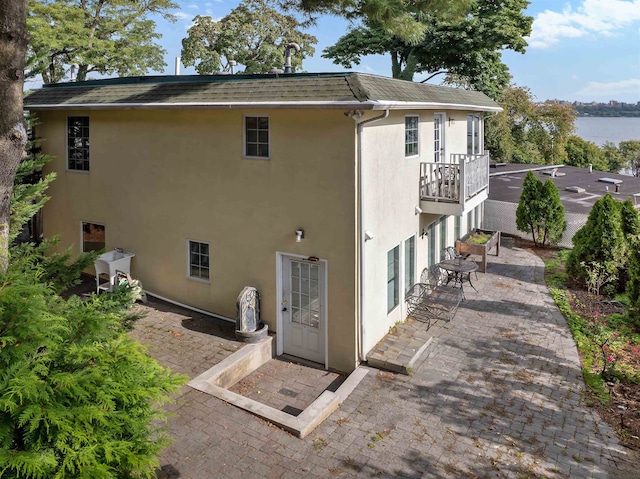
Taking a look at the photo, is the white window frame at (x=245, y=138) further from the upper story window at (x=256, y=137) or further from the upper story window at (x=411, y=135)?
the upper story window at (x=411, y=135)

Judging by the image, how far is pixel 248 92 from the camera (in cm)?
933

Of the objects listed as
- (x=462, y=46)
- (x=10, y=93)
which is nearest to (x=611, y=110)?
(x=462, y=46)

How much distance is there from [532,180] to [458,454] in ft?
44.6

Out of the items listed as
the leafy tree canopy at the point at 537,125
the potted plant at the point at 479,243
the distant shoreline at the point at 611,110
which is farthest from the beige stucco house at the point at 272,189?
the distant shoreline at the point at 611,110

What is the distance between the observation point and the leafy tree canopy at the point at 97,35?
79.5 ft

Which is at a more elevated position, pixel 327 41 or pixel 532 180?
pixel 327 41

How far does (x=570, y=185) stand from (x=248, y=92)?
20.8m

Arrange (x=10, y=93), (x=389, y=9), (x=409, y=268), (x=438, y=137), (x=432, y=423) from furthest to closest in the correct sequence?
(x=438, y=137), (x=409, y=268), (x=389, y=9), (x=432, y=423), (x=10, y=93)

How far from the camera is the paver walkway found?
629 cm

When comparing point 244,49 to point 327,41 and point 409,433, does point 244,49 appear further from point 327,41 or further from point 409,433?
point 409,433

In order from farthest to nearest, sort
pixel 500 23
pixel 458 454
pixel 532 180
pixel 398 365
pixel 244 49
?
pixel 244 49, pixel 500 23, pixel 532 180, pixel 398 365, pixel 458 454

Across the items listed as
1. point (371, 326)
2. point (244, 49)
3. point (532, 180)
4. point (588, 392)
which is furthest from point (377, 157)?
point (244, 49)

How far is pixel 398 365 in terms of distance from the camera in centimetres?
885

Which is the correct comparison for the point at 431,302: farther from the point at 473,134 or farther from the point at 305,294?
the point at 473,134
